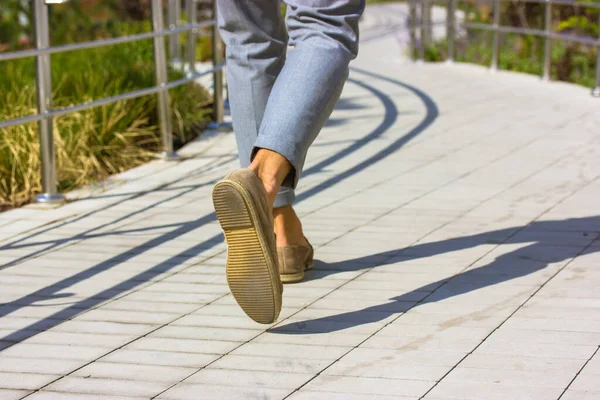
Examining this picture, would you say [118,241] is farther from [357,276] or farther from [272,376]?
[272,376]

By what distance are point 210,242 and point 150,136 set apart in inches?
93.7

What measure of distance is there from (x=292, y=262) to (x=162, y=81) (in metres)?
2.56

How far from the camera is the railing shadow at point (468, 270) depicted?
9.50 ft

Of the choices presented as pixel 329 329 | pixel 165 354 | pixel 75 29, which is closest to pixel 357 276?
pixel 329 329

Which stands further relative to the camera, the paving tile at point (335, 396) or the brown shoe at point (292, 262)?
the brown shoe at point (292, 262)

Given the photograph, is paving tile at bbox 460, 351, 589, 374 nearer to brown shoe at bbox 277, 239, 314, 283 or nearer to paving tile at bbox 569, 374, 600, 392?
paving tile at bbox 569, 374, 600, 392

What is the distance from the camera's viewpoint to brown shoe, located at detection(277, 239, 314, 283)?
3205mm

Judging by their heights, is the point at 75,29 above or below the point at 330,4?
below

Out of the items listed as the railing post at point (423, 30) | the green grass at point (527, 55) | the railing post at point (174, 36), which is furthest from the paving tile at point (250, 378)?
the railing post at point (423, 30)

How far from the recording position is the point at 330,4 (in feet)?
→ 9.09

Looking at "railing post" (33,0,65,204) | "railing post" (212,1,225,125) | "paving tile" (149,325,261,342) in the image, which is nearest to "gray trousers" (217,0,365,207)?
"paving tile" (149,325,261,342)

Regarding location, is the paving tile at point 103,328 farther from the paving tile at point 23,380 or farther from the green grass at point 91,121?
the green grass at point 91,121

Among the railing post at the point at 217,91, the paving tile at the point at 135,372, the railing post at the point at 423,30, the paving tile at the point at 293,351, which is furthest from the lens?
the railing post at the point at 423,30

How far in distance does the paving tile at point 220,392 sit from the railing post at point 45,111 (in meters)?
2.33
